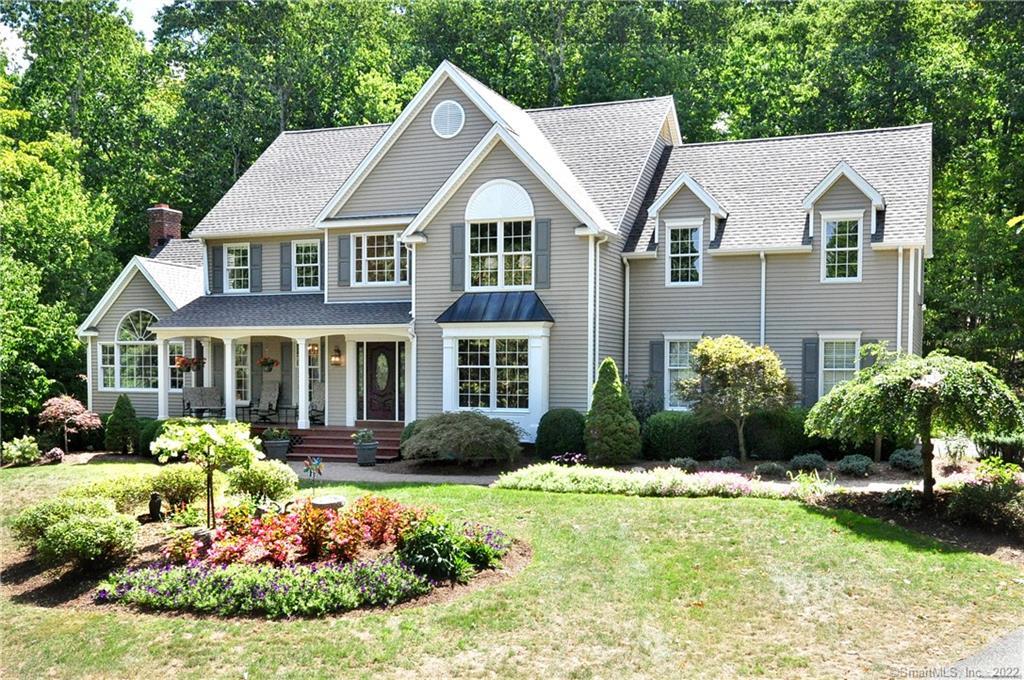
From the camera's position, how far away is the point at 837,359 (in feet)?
71.2

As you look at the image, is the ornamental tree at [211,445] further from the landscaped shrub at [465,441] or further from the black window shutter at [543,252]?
the black window shutter at [543,252]

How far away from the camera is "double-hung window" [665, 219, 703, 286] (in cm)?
2298

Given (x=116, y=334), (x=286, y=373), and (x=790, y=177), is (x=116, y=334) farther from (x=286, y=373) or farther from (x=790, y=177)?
(x=790, y=177)

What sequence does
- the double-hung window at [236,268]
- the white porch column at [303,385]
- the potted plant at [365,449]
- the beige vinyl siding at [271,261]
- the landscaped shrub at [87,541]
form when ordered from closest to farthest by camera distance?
the landscaped shrub at [87,541] → the potted plant at [365,449] → the white porch column at [303,385] → the beige vinyl siding at [271,261] → the double-hung window at [236,268]

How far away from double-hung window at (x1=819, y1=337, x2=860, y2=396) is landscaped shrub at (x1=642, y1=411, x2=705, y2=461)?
13.5 feet

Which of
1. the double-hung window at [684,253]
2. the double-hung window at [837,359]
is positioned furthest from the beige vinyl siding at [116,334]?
the double-hung window at [837,359]

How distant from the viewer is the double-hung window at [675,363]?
902 inches

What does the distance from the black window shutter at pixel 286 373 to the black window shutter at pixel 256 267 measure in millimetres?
2014

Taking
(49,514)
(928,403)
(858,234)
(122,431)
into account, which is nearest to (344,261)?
(122,431)

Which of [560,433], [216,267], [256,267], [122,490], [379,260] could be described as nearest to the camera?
[122,490]

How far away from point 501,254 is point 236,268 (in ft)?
31.0

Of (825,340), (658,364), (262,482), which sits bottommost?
(262,482)

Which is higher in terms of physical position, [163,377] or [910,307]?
[910,307]

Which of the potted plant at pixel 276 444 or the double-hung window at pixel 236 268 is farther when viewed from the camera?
the double-hung window at pixel 236 268
